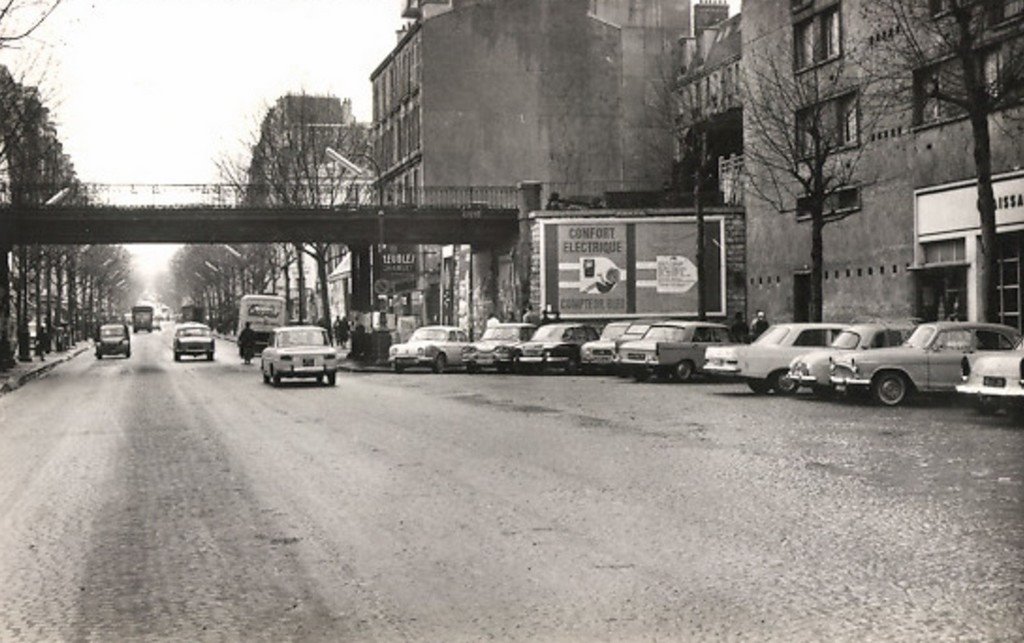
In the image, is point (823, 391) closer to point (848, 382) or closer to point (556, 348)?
point (848, 382)

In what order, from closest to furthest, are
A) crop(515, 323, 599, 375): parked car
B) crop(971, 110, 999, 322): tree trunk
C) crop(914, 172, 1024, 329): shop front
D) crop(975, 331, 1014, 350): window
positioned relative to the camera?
1. crop(975, 331, 1014, 350): window
2. crop(971, 110, 999, 322): tree trunk
3. crop(914, 172, 1024, 329): shop front
4. crop(515, 323, 599, 375): parked car

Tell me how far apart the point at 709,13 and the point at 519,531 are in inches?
2452

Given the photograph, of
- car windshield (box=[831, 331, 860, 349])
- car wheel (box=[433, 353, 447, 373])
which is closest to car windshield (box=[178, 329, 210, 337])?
car wheel (box=[433, 353, 447, 373])

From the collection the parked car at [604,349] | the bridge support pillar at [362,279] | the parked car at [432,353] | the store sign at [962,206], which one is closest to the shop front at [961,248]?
the store sign at [962,206]

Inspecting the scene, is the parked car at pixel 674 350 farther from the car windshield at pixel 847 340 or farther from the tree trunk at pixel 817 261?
the car windshield at pixel 847 340

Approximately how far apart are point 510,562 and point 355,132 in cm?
6529

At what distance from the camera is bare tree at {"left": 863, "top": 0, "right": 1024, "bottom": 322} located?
2473 cm

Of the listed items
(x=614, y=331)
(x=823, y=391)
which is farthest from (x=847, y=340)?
(x=614, y=331)

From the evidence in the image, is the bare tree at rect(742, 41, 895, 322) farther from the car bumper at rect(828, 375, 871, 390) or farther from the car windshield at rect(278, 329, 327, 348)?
the car windshield at rect(278, 329, 327, 348)

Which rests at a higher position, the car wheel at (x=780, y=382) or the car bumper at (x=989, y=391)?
the car bumper at (x=989, y=391)

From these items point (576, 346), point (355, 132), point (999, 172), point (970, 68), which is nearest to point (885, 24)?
point (999, 172)

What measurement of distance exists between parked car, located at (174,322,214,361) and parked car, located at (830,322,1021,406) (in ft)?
127

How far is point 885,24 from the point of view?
33.8m

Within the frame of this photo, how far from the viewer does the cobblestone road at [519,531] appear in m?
6.49
